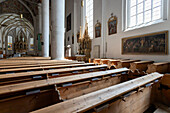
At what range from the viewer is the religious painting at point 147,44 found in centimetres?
494

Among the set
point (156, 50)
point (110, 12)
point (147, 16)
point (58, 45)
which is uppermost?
point (110, 12)

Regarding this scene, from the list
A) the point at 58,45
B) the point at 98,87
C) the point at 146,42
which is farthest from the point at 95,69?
the point at 146,42

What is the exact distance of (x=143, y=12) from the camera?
6199 mm

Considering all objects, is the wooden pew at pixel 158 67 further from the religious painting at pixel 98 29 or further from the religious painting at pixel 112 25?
the religious painting at pixel 98 29

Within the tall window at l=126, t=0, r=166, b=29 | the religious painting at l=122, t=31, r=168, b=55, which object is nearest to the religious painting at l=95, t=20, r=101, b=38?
the tall window at l=126, t=0, r=166, b=29

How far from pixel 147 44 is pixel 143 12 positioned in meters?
2.19

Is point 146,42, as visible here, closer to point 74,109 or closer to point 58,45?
point 58,45

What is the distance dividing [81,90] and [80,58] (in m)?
9.17

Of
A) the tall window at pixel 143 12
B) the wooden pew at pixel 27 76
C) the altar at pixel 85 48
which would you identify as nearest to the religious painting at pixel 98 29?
Result: the altar at pixel 85 48

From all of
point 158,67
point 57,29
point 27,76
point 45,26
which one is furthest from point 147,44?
point 45,26

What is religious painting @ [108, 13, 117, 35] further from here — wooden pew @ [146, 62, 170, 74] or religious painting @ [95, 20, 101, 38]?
wooden pew @ [146, 62, 170, 74]

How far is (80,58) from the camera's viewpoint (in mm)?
11117

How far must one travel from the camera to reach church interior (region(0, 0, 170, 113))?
1.27m

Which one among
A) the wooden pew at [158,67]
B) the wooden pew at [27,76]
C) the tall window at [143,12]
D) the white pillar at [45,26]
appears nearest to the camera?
the wooden pew at [27,76]
